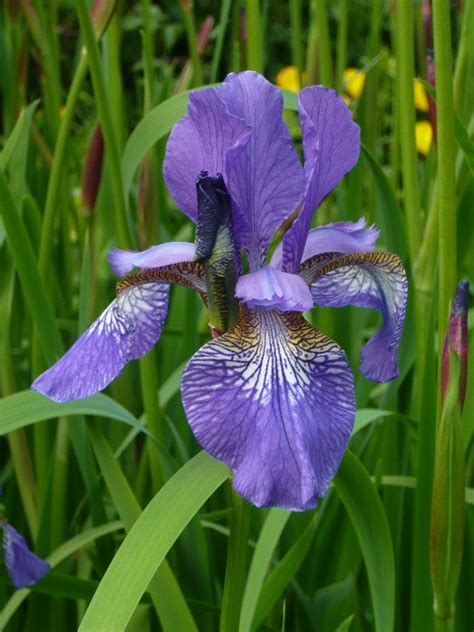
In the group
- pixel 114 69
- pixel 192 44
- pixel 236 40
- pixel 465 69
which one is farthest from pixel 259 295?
pixel 236 40

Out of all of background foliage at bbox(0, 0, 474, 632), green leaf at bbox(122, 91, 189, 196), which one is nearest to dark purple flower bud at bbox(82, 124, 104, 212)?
background foliage at bbox(0, 0, 474, 632)

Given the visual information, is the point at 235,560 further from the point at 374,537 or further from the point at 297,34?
the point at 297,34

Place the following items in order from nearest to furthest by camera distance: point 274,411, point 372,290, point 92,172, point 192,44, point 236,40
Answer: point 274,411 < point 372,290 < point 92,172 < point 192,44 < point 236,40

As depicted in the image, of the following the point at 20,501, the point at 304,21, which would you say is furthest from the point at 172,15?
the point at 20,501

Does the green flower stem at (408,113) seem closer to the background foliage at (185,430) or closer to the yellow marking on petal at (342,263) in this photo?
the background foliage at (185,430)

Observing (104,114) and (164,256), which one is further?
(104,114)

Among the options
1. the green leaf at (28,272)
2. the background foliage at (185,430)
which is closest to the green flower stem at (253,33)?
the background foliage at (185,430)

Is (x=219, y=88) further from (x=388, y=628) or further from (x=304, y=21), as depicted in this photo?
(x=304, y=21)
